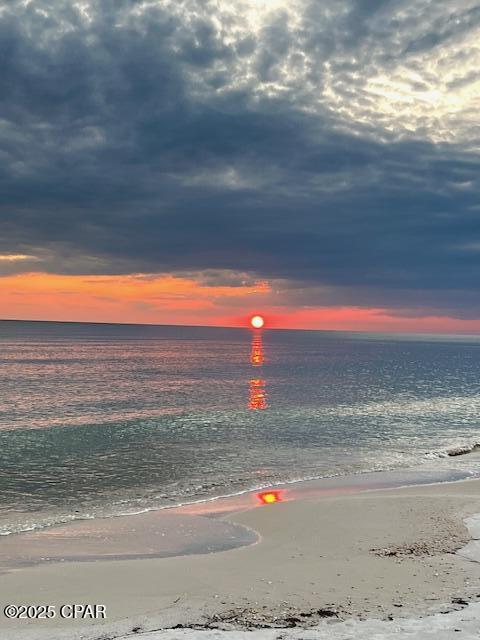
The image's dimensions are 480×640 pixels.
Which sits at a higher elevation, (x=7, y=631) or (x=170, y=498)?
(x=7, y=631)

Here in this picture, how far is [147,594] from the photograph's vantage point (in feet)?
39.4

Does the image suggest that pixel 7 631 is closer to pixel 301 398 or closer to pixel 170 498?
pixel 170 498

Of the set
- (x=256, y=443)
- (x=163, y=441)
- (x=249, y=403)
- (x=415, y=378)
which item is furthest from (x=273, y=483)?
(x=415, y=378)

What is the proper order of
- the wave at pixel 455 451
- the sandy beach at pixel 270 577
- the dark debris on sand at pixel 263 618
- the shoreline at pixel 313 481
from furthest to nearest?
the wave at pixel 455 451, the shoreline at pixel 313 481, the sandy beach at pixel 270 577, the dark debris on sand at pixel 263 618

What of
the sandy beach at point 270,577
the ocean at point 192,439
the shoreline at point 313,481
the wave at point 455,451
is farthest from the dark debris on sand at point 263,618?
the wave at point 455,451

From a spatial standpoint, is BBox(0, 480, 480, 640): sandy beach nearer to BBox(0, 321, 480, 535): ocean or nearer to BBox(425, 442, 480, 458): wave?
BBox(0, 321, 480, 535): ocean

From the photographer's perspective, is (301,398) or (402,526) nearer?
(402,526)

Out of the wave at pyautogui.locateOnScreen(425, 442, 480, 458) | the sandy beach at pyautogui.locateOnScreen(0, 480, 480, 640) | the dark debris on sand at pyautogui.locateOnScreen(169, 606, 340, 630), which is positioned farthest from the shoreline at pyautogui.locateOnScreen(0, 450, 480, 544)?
the dark debris on sand at pyautogui.locateOnScreen(169, 606, 340, 630)

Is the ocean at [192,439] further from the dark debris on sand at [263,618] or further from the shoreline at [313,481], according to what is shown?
the dark debris on sand at [263,618]

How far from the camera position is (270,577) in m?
13.1

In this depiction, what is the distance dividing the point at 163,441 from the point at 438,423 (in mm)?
24661

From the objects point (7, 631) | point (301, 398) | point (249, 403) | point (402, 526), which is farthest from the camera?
point (301, 398)

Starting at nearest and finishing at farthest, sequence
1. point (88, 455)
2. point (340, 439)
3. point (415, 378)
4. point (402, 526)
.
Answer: point (402, 526), point (88, 455), point (340, 439), point (415, 378)

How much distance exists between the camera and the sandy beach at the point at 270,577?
34.3ft
